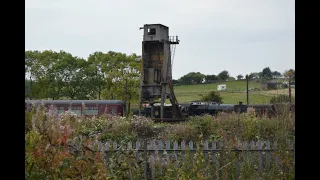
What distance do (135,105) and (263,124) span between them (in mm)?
22818

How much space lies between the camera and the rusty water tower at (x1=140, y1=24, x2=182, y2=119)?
2462cm

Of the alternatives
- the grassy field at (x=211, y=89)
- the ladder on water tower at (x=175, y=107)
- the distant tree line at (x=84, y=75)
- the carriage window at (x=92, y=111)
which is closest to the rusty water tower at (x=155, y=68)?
the ladder on water tower at (x=175, y=107)

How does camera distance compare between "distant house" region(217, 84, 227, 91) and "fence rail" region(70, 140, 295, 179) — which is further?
"distant house" region(217, 84, 227, 91)

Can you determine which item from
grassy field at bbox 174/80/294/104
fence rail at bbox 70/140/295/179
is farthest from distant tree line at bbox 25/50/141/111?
fence rail at bbox 70/140/295/179

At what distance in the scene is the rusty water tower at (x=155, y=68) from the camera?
24625 millimetres

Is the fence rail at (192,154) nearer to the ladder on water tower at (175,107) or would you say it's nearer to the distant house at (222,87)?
the ladder on water tower at (175,107)

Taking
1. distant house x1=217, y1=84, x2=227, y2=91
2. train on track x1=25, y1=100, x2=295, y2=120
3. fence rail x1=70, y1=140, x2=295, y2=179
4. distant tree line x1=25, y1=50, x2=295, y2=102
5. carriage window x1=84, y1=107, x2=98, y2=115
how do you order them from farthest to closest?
distant house x1=217, y1=84, x2=227, y2=91 → distant tree line x1=25, y1=50, x2=295, y2=102 → carriage window x1=84, y1=107, x2=98, y2=115 → train on track x1=25, y1=100, x2=295, y2=120 → fence rail x1=70, y1=140, x2=295, y2=179

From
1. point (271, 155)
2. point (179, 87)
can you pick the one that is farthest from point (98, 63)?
point (271, 155)

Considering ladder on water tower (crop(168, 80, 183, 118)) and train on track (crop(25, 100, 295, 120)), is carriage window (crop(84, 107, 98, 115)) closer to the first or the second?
train on track (crop(25, 100, 295, 120))

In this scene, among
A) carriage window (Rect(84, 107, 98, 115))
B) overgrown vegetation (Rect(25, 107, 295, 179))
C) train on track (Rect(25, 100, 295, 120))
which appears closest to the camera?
overgrown vegetation (Rect(25, 107, 295, 179))

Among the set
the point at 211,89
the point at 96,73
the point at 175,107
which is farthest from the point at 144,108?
the point at 211,89

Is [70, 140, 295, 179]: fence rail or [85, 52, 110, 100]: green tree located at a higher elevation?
[85, 52, 110, 100]: green tree
